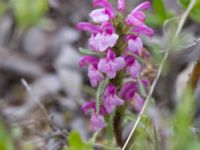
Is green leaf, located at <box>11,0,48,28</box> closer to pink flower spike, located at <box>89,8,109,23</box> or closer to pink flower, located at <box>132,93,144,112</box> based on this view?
pink flower spike, located at <box>89,8,109,23</box>

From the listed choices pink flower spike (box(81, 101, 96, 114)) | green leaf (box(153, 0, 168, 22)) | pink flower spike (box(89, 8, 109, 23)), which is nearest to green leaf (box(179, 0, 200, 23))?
green leaf (box(153, 0, 168, 22))

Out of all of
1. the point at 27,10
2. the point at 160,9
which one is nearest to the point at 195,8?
the point at 160,9

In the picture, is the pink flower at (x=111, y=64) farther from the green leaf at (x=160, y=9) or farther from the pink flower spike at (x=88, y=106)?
the green leaf at (x=160, y=9)

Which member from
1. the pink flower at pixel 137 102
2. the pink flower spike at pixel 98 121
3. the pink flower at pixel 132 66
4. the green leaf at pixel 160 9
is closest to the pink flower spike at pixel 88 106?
the pink flower spike at pixel 98 121

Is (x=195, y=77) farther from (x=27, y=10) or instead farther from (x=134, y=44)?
(x=27, y=10)

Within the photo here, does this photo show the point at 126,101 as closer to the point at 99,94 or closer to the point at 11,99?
the point at 99,94

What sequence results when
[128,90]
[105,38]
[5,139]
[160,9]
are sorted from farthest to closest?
[160,9] < [128,90] < [105,38] < [5,139]

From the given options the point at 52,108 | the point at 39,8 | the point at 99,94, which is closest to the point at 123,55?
the point at 99,94
